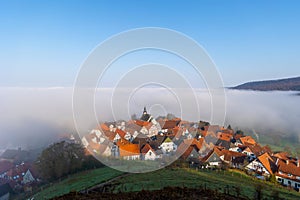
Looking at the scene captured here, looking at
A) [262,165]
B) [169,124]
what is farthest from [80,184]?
[169,124]

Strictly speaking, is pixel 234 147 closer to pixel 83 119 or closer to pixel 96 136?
pixel 96 136

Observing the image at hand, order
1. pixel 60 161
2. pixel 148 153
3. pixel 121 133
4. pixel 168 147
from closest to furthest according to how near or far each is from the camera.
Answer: pixel 60 161
pixel 148 153
pixel 168 147
pixel 121 133

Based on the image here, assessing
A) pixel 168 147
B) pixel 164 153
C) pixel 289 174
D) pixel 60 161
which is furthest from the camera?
pixel 168 147

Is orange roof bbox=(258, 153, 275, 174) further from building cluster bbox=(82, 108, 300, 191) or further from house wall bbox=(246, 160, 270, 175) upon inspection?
house wall bbox=(246, 160, 270, 175)

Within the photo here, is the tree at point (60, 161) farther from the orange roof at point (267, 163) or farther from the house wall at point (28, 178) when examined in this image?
the orange roof at point (267, 163)

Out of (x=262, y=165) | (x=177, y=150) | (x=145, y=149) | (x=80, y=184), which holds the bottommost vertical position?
(x=262, y=165)

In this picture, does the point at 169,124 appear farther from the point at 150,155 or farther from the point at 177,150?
the point at 150,155

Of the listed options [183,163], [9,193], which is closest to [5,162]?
[9,193]
